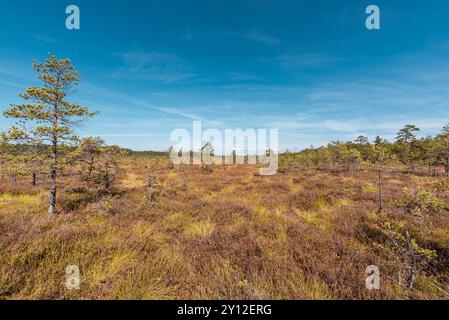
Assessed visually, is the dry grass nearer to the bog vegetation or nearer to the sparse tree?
the bog vegetation

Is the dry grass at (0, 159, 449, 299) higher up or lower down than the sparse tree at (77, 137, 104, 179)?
lower down

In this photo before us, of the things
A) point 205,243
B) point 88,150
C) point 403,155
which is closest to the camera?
point 205,243

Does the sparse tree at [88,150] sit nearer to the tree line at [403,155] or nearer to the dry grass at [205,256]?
the dry grass at [205,256]

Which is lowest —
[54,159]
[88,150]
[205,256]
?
[205,256]

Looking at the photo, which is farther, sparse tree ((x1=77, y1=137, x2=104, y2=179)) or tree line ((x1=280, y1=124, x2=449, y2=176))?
tree line ((x1=280, y1=124, x2=449, y2=176))

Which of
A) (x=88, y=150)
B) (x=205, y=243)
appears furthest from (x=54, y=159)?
(x=205, y=243)

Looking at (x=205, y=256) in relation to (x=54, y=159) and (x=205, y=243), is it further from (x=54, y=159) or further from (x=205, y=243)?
(x=54, y=159)

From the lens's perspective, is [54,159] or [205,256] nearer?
[205,256]

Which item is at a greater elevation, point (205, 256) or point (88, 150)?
point (88, 150)

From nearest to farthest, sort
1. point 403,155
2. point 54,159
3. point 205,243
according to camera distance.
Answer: point 205,243
point 54,159
point 403,155

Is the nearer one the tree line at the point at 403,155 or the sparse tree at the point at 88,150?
the sparse tree at the point at 88,150

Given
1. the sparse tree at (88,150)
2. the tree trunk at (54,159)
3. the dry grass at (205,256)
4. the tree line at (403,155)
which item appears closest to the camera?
the dry grass at (205,256)

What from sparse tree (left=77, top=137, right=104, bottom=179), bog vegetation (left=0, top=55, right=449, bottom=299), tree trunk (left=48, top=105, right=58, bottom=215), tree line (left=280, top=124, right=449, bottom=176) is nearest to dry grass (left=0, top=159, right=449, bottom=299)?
bog vegetation (left=0, top=55, right=449, bottom=299)

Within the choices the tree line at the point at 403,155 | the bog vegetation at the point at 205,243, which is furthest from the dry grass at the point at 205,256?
the tree line at the point at 403,155
